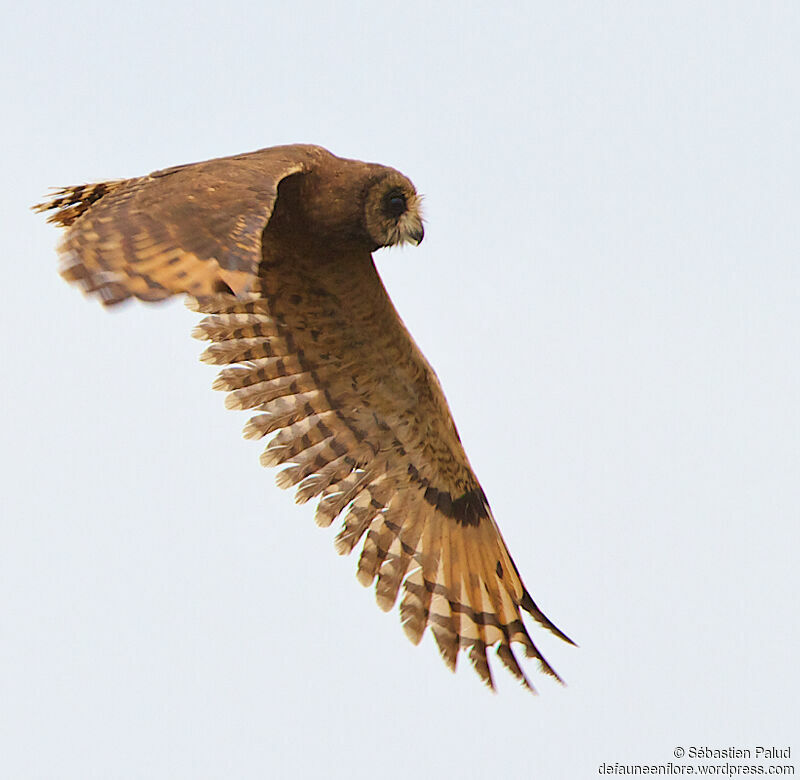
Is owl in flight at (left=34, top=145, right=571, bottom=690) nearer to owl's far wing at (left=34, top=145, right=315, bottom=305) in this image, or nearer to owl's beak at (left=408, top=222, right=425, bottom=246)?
owl's beak at (left=408, top=222, right=425, bottom=246)

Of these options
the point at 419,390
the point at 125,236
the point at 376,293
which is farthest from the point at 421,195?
the point at 125,236

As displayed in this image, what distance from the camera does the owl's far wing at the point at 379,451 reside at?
28.3 ft

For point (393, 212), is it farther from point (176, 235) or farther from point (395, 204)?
point (176, 235)

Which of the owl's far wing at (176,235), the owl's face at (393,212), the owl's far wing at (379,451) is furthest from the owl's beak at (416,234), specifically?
the owl's far wing at (176,235)

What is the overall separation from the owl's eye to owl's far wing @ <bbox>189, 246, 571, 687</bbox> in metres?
0.58

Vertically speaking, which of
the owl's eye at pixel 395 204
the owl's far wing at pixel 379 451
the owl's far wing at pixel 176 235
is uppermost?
the owl's eye at pixel 395 204

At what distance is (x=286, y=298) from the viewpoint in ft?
28.0

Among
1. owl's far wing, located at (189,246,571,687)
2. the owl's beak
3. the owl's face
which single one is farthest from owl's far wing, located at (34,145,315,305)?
owl's far wing, located at (189,246,571,687)

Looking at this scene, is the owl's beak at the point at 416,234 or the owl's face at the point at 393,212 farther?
the owl's beak at the point at 416,234

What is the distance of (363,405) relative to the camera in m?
8.97

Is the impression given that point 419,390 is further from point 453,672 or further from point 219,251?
point 219,251

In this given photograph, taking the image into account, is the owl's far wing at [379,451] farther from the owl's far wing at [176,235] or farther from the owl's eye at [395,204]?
the owl's far wing at [176,235]

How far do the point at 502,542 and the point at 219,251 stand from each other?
11.2ft

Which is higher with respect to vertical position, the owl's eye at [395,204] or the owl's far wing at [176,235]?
the owl's eye at [395,204]
